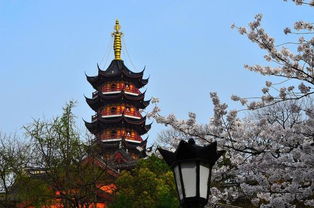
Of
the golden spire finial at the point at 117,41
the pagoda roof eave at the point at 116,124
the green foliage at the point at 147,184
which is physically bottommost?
the green foliage at the point at 147,184

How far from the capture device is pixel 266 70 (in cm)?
783

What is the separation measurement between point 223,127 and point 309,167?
6.22 feet

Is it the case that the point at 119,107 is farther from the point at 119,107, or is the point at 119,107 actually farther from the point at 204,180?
the point at 204,180

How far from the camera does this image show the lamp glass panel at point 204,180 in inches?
169

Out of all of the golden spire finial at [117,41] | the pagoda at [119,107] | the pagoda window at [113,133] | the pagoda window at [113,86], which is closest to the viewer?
the pagoda at [119,107]

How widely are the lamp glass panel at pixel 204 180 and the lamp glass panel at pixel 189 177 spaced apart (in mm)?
60

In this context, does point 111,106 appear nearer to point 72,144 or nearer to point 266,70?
point 72,144

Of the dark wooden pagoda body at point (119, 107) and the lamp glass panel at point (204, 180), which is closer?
the lamp glass panel at point (204, 180)

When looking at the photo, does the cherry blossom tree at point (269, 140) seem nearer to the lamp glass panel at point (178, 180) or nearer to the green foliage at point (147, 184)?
the lamp glass panel at point (178, 180)

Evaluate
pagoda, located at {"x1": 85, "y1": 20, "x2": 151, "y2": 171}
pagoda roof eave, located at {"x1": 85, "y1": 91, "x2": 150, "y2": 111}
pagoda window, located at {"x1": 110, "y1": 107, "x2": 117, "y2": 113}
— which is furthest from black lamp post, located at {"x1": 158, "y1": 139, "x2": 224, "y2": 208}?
pagoda window, located at {"x1": 110, "y1": 107, "x2": 117, "y2": 113}

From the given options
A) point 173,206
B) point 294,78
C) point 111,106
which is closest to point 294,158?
point 294,78

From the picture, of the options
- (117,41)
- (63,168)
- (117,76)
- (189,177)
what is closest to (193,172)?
(189,177)

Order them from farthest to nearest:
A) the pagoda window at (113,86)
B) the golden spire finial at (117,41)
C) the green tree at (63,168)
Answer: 1. the golden spire finial at (117,41)
2. the pagoda window at (113,86)
3. the green tree at (63,168)

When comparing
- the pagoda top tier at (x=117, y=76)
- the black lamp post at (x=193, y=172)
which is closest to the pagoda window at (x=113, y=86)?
the pagoda top tier at (x=117, y=76)
